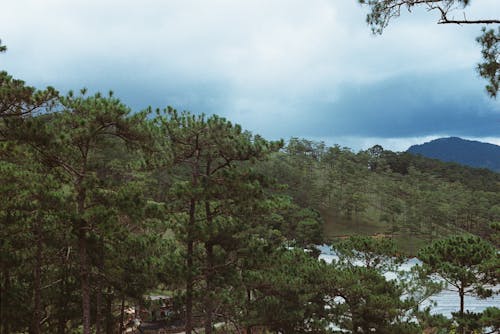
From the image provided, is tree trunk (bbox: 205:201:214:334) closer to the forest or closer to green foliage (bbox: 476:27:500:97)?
the forest

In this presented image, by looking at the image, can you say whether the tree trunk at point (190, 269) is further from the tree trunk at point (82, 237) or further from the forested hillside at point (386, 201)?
the forested hillside at point (386, 201)

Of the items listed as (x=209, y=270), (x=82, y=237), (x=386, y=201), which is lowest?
(x=386, y=201)

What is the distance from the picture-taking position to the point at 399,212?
70438 mm

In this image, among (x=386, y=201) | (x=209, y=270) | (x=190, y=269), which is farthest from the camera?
(x=386, y=201)

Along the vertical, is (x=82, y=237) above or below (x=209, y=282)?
above

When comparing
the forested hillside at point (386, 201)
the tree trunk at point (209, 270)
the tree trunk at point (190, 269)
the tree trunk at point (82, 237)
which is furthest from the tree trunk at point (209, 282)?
the forested hillside at point (386, 201)

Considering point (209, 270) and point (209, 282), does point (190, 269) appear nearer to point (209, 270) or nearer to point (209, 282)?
point (209, 270)

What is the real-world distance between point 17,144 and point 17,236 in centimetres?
386

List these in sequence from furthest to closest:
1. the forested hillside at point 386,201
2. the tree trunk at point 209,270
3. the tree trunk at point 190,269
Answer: the forested hillside at point 386,201 → the tree trunk at point 209,270 → the tree trunk at point 190,269

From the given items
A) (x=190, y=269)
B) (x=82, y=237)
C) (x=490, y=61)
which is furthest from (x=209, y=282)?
(x=490, y=61)

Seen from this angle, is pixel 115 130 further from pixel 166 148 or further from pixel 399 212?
pixel 399 212

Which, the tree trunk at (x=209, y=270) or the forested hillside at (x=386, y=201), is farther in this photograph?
the forested hillside at (x=386, y=201)

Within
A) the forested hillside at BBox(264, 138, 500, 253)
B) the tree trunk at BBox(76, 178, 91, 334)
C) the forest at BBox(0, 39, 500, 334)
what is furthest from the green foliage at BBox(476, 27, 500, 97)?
the forested hillside at BBox(264, 138, 500, 253)

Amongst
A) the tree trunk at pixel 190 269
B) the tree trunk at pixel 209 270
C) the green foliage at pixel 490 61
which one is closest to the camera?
the green foliage at pixel 490 61
